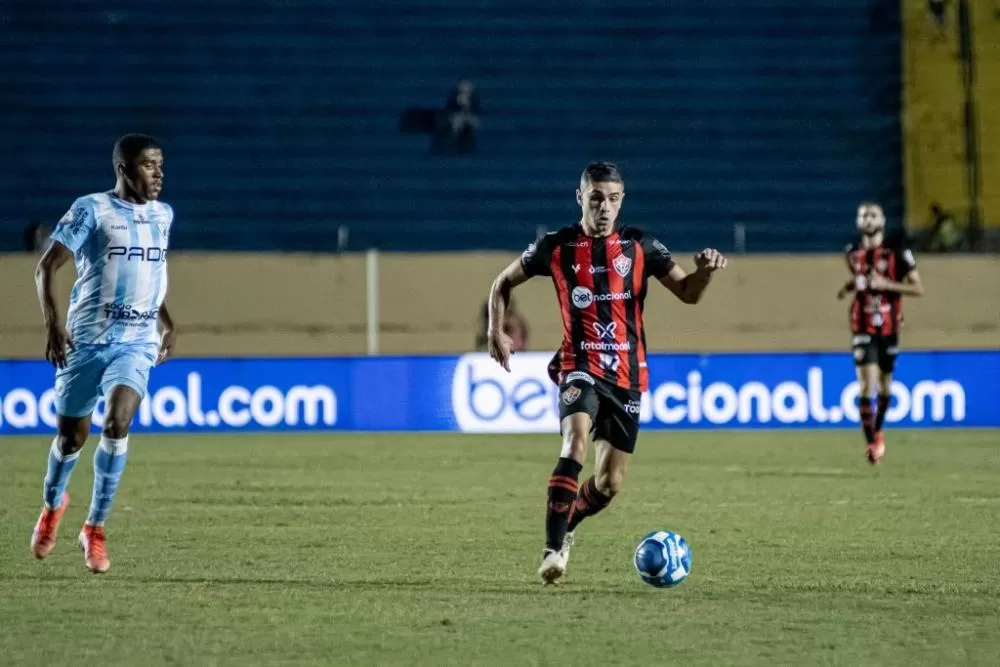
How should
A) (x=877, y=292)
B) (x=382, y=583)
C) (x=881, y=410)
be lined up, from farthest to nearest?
1. (x=877, y=292)
2. (x=881, y=410)
3. (x=382, y=583)

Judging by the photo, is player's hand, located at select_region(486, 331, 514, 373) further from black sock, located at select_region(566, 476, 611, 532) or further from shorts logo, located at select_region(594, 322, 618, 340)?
black sock, located at select_region(566, 476, 611, 532)

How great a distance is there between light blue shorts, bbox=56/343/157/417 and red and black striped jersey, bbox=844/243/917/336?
844 centimetres

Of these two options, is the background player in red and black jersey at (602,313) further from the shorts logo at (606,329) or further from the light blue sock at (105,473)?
the light blue sock at (105,473)

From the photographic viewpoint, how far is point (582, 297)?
7.73 m

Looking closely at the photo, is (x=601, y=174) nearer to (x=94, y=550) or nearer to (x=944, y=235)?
(x=94, y=550)

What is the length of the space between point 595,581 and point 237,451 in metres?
9.08

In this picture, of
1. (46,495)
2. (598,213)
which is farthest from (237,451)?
(598,213)

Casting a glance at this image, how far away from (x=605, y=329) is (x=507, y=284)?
520 millimetres

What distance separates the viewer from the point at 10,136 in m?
22.2

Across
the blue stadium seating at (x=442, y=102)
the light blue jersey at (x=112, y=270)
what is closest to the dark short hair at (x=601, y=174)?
the light blue jersey at (x=112, y=270)

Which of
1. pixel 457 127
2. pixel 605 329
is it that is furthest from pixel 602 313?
pixel 457 127

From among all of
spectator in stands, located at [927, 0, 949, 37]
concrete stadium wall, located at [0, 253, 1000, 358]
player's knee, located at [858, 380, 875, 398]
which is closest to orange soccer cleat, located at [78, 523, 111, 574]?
player's knee, located at [858, 380, 875, 398]

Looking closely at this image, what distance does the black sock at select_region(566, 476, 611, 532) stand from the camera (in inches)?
310

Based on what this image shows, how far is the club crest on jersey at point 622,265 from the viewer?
772 cm
